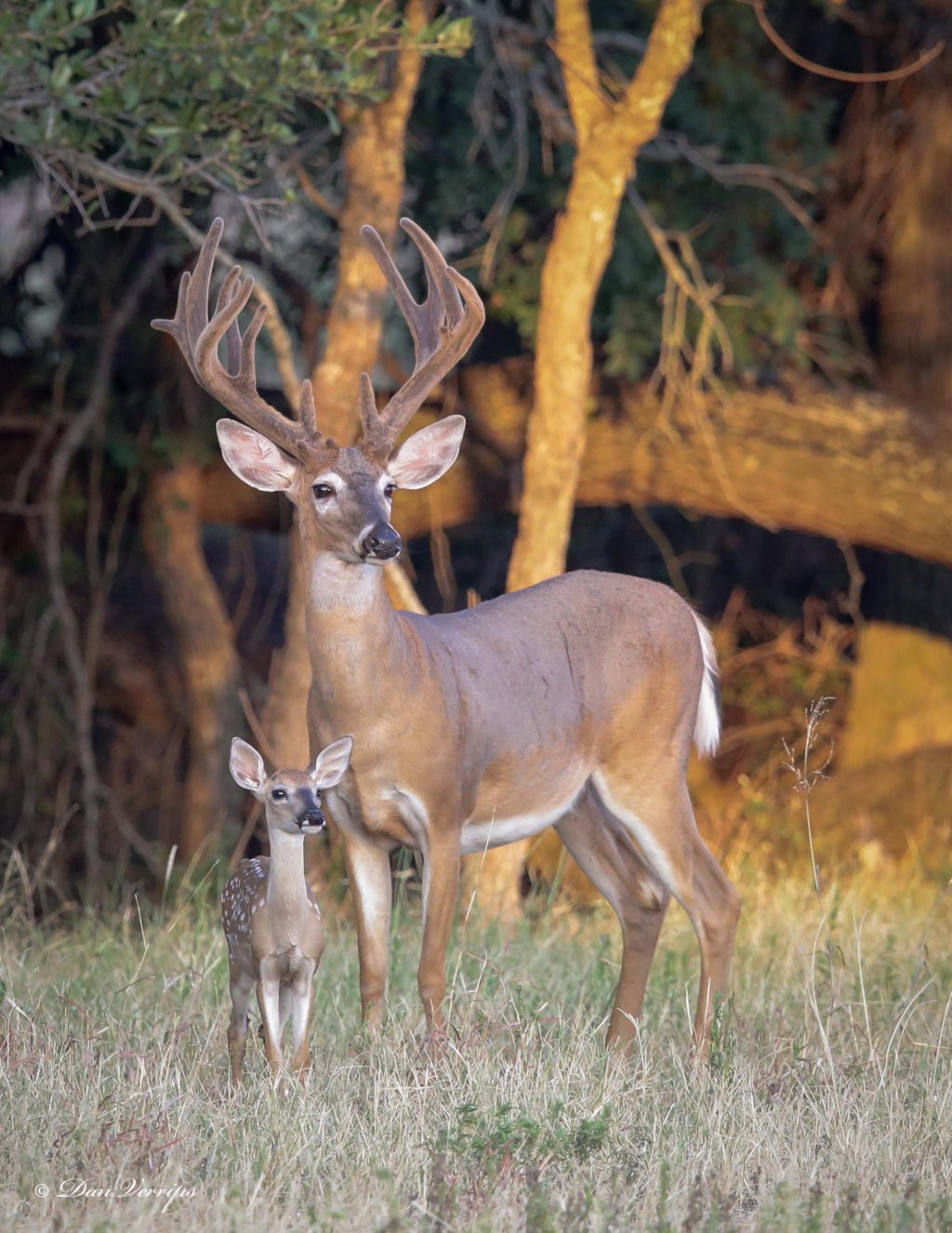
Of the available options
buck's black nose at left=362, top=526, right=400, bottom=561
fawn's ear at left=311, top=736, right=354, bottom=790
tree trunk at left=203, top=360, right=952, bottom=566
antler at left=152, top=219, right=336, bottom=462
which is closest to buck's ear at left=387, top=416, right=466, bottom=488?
antler at left=152, top=219, right=336, bottom=462

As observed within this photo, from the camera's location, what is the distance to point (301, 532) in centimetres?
518

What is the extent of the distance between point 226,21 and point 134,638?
6.29 m

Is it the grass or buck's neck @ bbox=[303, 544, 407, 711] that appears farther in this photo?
buck's neck @ bbox=[303, 544, 407, 711]

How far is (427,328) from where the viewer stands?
5.49 meters

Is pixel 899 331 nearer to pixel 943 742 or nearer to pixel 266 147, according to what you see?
pixel 943 742

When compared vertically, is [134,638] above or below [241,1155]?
below

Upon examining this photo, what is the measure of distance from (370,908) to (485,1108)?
1.06 m

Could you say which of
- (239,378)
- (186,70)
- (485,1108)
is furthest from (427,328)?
(485,1108)

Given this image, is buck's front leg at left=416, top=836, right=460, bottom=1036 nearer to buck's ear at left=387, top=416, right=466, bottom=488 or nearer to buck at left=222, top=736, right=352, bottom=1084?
buck at left=222, top=736, right=352, bottom=1084

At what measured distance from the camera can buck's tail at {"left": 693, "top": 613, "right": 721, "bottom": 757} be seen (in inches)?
238

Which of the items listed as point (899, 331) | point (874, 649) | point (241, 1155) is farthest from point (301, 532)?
point (874, 649)

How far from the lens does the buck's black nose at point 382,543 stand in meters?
4.79

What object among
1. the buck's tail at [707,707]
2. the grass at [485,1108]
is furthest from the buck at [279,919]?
the buck's tail at [707,707]

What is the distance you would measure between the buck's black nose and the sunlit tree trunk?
2.64m
